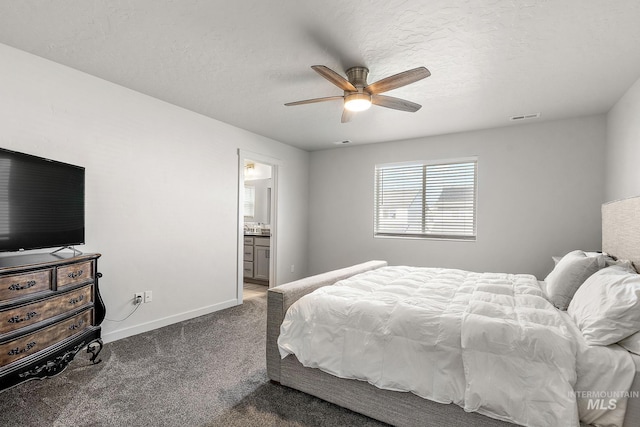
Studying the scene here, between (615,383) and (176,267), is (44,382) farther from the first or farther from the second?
(615,383)

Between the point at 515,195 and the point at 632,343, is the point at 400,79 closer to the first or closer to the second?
the point at 632,343

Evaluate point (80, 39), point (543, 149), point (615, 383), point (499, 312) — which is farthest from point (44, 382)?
point (543, 149)

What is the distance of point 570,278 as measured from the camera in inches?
84.0

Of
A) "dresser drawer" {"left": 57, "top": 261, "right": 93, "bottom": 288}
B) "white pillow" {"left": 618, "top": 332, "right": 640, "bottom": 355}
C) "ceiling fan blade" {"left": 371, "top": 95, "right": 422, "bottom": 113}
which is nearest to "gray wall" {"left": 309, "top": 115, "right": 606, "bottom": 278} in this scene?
"ceiling fan blade" {"left": 371, "top": 95, "right": 422, "bottom": 113}

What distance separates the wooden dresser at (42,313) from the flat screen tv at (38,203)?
0.14m

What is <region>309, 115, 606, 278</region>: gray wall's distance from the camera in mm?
3822

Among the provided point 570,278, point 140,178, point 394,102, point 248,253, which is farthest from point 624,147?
point 248,253

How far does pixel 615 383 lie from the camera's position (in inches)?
54.3

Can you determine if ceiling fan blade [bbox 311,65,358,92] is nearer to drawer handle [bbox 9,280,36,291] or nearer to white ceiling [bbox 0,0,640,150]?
white ceiling [bbox 0,0,640,150]

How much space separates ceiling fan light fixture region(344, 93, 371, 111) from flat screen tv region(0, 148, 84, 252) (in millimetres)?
2276

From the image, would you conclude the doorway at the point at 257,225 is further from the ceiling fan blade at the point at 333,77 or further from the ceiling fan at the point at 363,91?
the ceiling fan blade at the point at 333,77

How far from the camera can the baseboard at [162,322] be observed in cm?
303

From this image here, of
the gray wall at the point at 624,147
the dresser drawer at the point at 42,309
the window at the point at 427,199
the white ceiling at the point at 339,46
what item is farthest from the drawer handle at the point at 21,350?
the gray wall at the point at 624,147

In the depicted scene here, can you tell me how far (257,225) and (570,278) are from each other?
5.48 meters
